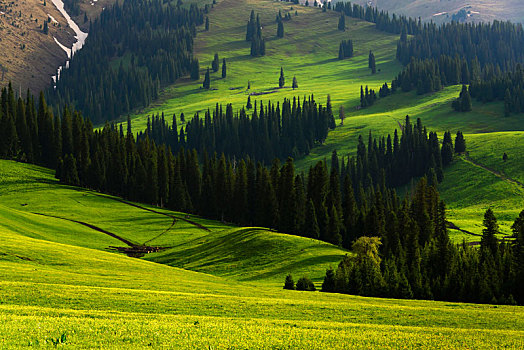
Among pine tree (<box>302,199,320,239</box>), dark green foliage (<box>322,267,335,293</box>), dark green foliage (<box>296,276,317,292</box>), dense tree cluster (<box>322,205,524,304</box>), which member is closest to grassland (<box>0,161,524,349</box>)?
dark green foliage (<box>296,276,317,292</box>)

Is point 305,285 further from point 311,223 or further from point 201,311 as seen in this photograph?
point 311,223

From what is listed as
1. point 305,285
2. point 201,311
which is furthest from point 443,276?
point 201,311

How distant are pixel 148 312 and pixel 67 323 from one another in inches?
391

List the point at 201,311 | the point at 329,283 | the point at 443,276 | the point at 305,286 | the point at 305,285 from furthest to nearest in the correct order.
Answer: the point at 443,276 → the point at 329,283 → the point at 305,285 → the point at 305,286 → the point at 201,311

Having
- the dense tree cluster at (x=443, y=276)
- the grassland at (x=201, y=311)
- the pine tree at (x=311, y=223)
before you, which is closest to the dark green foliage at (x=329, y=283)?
the dense tree cluster at (x=443, y=276)

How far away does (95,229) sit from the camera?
122 metres

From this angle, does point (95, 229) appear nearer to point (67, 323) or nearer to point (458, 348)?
point (67, 323)

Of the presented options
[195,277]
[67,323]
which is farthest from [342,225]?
[67,323]

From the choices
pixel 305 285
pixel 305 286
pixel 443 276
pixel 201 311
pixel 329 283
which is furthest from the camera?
pixel 443 276

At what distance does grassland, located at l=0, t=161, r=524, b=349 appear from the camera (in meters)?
27.1

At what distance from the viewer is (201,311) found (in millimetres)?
40594

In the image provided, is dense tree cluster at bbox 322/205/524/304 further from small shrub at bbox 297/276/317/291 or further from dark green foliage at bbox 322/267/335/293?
small shrub at bbox 297/276/317/291

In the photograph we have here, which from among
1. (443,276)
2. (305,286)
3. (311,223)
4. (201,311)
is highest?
(201,311)

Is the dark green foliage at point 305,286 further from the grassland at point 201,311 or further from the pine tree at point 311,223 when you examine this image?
the pine tree at point 311,223
